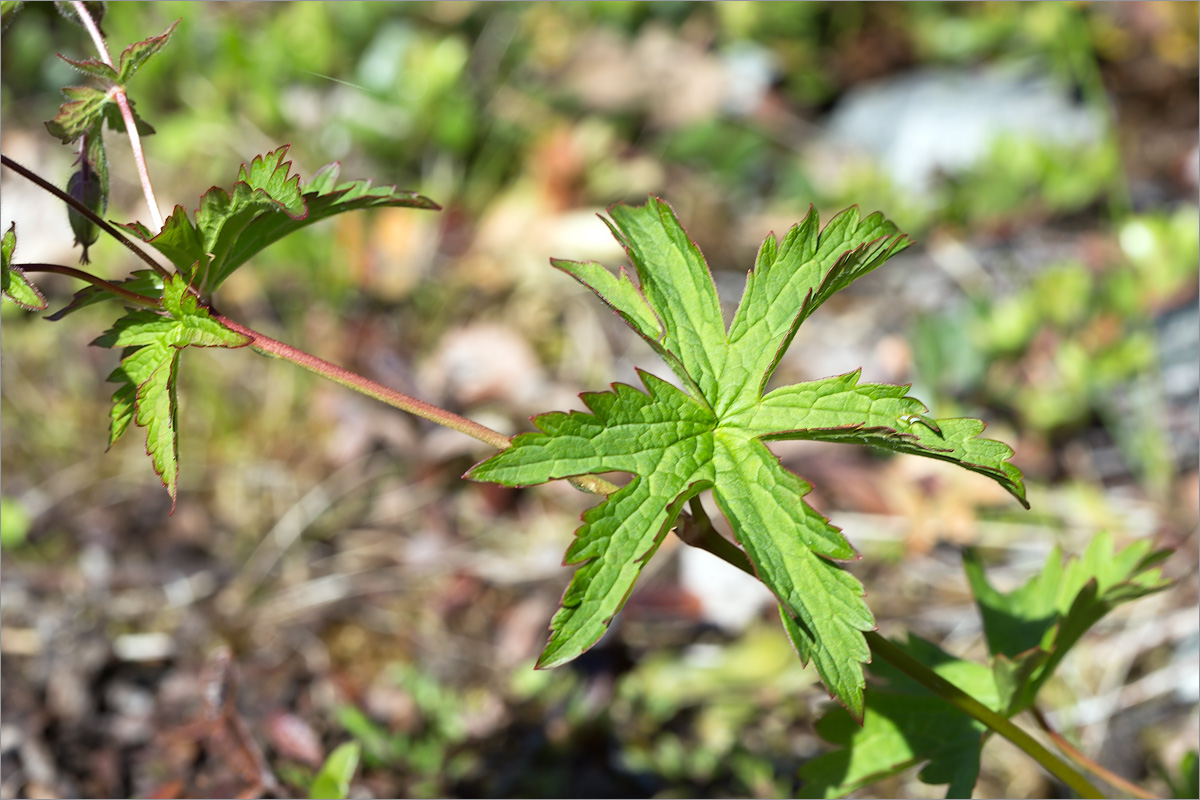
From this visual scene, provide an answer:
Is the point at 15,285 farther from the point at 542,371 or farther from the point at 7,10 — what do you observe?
the point at 542,371

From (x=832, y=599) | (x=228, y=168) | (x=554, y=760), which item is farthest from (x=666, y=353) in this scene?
(x=228, y=168)

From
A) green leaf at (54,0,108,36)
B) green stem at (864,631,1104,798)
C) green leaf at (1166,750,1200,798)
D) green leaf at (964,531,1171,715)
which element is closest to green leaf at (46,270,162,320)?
green leaf at (54,0,108,36)

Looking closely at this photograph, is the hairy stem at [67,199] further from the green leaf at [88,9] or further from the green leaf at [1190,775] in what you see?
the green leaf at [1190,775]

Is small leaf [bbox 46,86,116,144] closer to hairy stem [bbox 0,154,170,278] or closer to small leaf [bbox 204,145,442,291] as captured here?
hairy stem [bbox 0,154,170,278]

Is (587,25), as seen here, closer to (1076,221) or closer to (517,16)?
(517,16)

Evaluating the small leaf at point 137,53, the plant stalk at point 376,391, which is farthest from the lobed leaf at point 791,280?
the small leaf at point 137,53

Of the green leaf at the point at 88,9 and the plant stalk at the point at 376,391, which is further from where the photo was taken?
the green leaf at the point at 88,9

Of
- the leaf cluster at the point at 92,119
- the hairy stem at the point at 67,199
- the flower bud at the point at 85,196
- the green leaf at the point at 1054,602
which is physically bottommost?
the green leaf at the point at 1054,602
